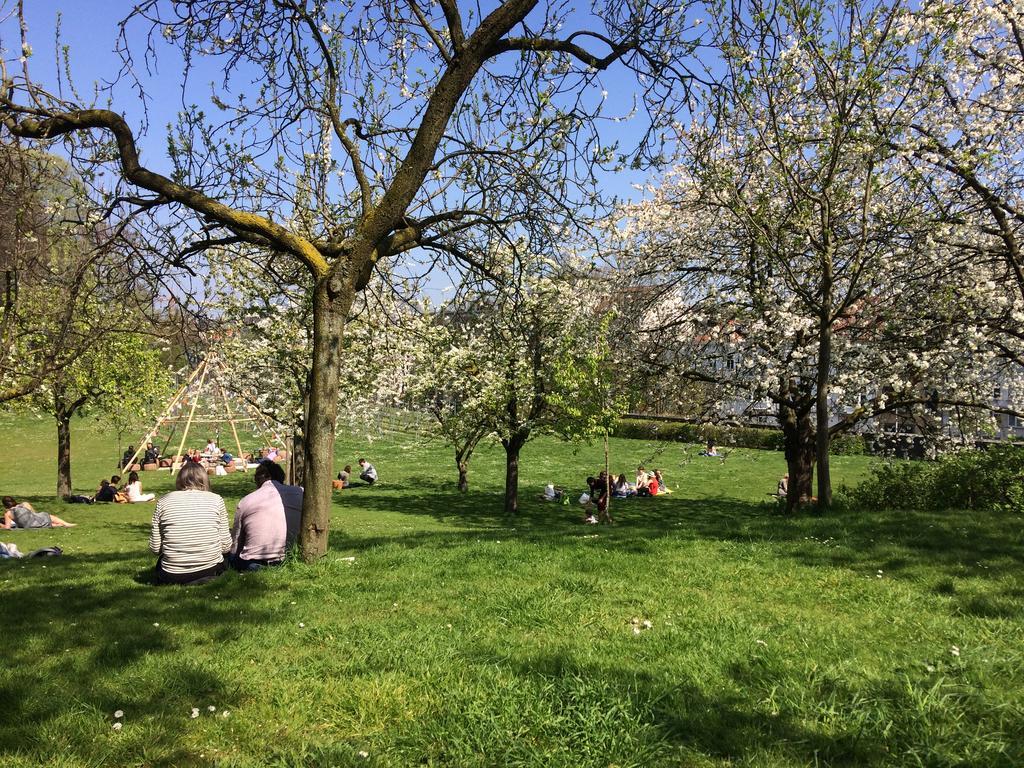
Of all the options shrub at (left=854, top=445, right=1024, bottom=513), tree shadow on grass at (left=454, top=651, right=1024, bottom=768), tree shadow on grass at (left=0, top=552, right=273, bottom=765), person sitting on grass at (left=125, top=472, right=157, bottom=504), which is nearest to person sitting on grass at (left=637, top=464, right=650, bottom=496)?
shrub at (left=854, top=445, right=1024, bottom=513)

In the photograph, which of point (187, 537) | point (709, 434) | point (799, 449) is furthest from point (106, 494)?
point (709, 434)

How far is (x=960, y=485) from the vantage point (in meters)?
11.3

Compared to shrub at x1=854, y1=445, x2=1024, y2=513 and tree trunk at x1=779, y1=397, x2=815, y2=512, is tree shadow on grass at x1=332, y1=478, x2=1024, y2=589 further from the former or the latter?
tree trunk at x1=779, y1=397, x2=815, y2=512

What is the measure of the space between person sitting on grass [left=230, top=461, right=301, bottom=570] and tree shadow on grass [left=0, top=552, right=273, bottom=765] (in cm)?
56

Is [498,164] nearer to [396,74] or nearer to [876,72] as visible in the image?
[396,74]

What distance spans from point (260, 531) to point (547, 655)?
153 inches

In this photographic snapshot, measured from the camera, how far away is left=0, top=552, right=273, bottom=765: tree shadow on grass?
3.37 m

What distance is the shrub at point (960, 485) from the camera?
10.8 m

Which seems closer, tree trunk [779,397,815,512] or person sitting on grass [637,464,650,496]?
tree trunk [779,397,815,512]

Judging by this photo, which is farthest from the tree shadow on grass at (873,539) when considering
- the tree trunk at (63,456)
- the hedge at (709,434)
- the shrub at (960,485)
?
the tree trunk at (63,456)

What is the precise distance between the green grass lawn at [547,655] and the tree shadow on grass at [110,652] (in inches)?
0.8

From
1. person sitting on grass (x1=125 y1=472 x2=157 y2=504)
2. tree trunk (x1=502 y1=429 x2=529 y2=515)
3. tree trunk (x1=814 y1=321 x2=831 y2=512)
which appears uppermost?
tree trunk (x1=814 y1=321 x2=831 y2=512)

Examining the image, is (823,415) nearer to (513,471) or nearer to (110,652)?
(110,652)

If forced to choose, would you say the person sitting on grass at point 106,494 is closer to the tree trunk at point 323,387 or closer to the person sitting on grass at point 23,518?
the person sitting on grass at point 23,518
